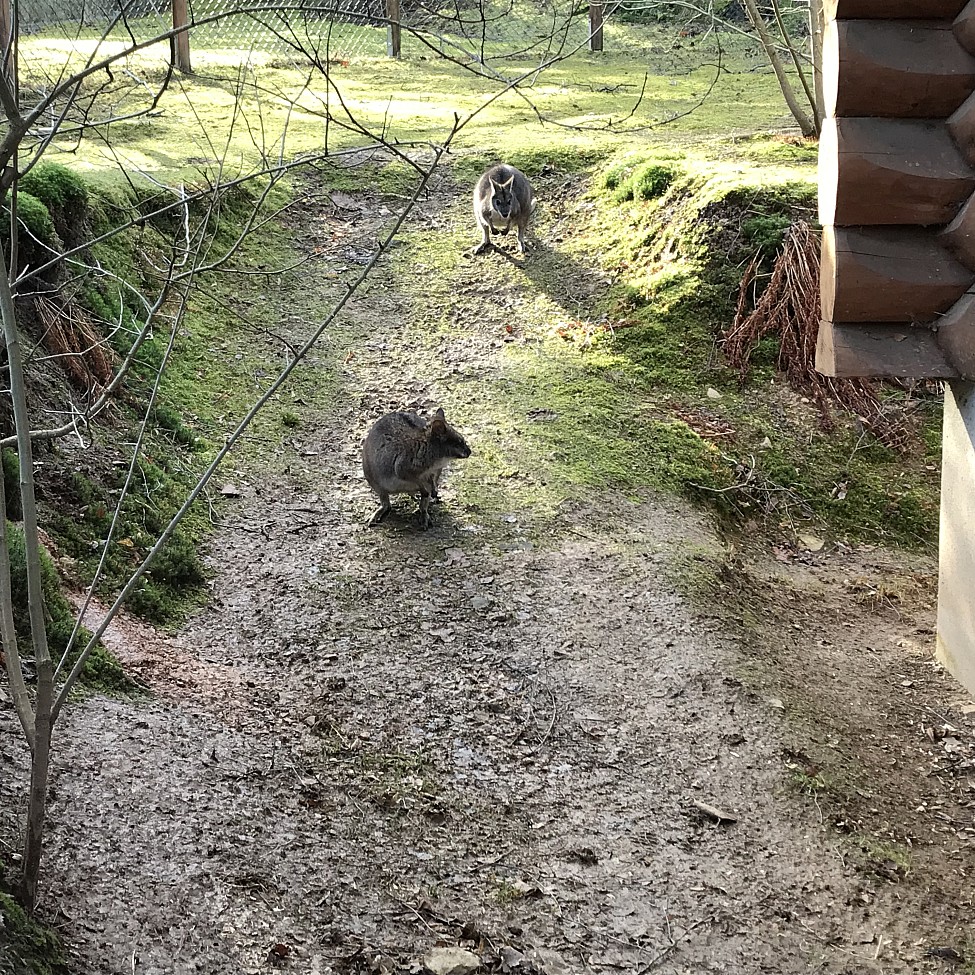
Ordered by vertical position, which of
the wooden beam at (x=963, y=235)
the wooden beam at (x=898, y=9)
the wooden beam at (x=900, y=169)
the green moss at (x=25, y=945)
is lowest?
A: the green moss at (x=25, y=945)

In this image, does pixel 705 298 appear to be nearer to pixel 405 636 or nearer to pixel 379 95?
pixel 405 636

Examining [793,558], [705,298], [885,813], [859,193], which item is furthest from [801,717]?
[705,298]

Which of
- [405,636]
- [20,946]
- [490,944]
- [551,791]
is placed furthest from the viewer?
[405,636]

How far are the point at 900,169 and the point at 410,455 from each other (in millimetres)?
2942

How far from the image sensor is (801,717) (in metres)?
4.97

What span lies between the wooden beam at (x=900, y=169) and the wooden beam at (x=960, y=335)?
424 mm

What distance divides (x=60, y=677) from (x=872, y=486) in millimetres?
5575

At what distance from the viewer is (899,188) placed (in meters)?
4.75

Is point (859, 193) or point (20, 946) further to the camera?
point (859, 193)

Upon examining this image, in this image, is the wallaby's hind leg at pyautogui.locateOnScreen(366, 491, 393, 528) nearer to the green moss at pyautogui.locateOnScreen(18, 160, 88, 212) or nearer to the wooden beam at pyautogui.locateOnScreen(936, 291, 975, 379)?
the green moss at pyautogui.locateOnScreen(18, 160, 88, 212)

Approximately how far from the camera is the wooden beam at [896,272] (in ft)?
15.9

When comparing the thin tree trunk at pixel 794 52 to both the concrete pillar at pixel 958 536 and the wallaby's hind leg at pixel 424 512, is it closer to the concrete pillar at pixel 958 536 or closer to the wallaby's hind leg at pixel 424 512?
the concrete pillar at pixel 958 536

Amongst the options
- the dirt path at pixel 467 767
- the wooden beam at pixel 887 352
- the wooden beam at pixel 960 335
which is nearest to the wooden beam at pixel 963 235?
the wooden beam at pixel 960 335

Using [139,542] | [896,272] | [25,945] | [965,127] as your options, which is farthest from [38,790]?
[965,127]
